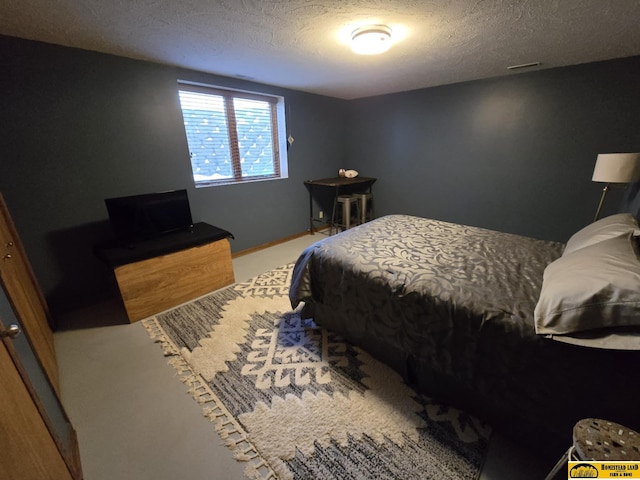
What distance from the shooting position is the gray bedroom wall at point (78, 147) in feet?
6.42

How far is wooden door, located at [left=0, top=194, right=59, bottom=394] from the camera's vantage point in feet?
4.51

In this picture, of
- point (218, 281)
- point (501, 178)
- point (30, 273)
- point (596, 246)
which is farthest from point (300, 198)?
point (596, 246)

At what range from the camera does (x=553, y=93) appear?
2.74 m

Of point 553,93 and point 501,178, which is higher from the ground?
point 553,93

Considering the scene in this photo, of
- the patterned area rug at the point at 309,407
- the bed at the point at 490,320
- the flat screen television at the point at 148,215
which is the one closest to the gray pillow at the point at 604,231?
the bed at the point at 490,320

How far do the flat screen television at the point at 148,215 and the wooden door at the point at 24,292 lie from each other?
0.58 m

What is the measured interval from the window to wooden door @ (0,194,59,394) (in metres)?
1.56

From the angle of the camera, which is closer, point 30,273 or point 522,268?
point 522,268

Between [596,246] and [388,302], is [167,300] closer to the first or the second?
[388,302]

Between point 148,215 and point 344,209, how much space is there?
8.71ft

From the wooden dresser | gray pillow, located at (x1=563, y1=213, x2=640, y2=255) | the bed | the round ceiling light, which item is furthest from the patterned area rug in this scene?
the round ceiling light

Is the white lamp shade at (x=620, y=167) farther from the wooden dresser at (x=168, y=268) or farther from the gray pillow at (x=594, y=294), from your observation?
the wooden dresser at (x=168, y=268)

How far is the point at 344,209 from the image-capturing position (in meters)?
4.16

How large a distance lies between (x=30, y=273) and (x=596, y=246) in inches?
145
